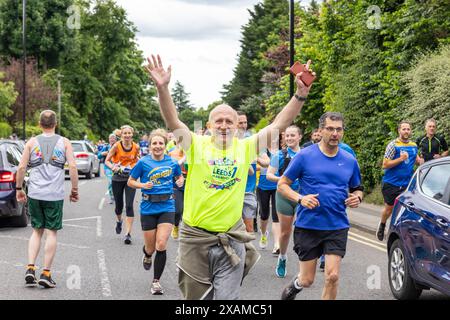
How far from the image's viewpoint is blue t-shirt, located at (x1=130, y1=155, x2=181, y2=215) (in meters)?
8.31

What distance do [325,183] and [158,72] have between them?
2.14 metres

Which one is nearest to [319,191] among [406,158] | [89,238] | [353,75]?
[406,158]

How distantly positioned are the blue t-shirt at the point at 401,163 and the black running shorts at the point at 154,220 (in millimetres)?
4369

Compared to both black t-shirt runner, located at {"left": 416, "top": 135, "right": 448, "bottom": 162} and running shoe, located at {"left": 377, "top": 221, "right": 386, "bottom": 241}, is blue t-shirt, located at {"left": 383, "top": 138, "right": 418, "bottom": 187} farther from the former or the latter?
black t-shirt runner, located at {"left": 416, "top": 135, "right": 448, "bottom": 162}

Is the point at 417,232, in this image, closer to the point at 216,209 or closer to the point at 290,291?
the point at 290,291

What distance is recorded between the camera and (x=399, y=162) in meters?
11.3

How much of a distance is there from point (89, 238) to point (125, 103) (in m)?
68.3

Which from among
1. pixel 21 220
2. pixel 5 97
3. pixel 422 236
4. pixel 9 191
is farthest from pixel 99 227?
pixel 5 97

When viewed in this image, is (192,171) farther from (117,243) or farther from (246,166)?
(117,243)

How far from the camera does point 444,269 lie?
6.46 m

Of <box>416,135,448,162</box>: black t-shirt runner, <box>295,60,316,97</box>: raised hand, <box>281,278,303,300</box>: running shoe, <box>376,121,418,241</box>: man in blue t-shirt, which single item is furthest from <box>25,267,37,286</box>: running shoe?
<box>416,135,448,162</box>: black t-shirt runner

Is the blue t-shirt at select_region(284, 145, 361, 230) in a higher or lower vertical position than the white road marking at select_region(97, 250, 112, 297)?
higher

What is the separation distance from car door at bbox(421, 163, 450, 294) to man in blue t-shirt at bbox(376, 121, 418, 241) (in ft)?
12.7
